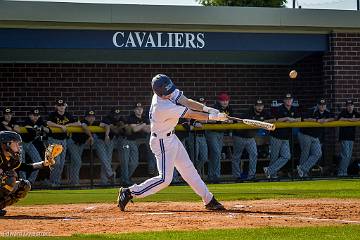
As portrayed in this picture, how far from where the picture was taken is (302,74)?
22562 mm

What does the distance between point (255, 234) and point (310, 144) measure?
1086 centimetres

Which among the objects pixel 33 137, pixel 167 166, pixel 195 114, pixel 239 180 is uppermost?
pixel 195 114

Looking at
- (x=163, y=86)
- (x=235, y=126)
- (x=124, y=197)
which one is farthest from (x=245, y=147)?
(x=163, y=86)

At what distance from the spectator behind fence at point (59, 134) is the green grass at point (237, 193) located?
796mm

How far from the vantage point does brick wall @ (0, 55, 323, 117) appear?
66.4 feet

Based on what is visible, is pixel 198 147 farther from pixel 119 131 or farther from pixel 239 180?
pixel 119 131

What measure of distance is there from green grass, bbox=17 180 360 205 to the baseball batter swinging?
2.22 metres

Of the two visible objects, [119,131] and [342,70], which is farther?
[342,70]

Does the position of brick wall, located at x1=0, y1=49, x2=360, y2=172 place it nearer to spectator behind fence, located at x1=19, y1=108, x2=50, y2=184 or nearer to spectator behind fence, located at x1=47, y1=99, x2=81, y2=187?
spectator behind fence, located at x1=47, y1=99, x2=81, y2=187

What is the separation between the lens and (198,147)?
60.1ft

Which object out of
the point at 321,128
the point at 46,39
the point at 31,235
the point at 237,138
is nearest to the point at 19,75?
the point at 46,39

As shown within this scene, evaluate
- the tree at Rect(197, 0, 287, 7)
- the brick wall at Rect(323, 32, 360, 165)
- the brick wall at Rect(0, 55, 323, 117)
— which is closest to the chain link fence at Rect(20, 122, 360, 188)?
the brick wall at Rect(323, 32, 360, 165)

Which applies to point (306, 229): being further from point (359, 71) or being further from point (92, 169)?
point (359, 71)

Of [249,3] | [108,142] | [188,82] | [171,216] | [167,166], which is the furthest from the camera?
[249,3]
